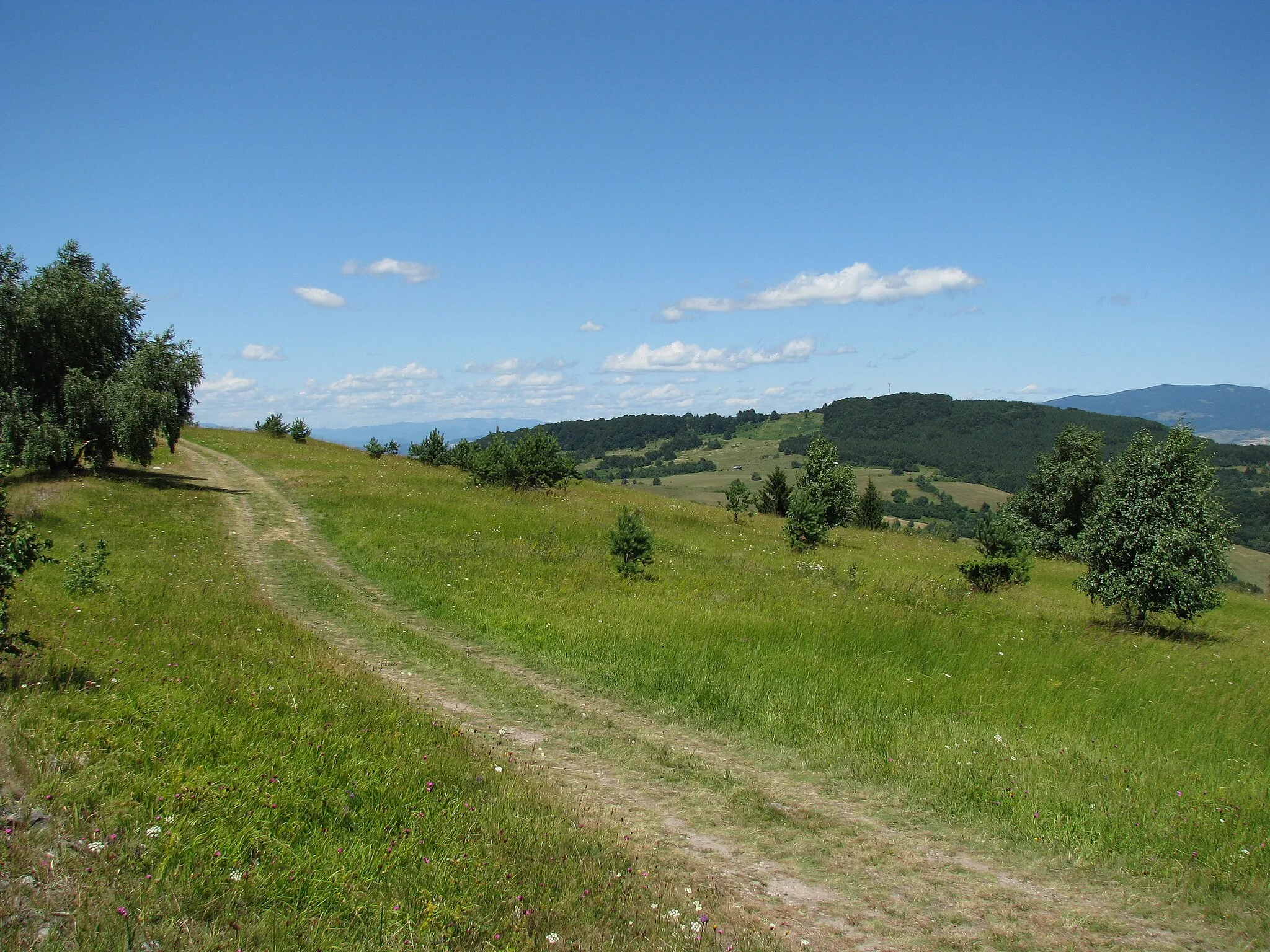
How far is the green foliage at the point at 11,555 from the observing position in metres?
6.17

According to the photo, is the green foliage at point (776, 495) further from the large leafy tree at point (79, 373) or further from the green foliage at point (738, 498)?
the large leafy tree at point (79, 373)

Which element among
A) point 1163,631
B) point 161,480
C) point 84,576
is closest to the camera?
point 84,576

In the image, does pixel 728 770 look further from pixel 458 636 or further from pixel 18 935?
pixel 458 636

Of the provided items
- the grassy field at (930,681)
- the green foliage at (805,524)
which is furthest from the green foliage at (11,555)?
the green foliage at (805,524)

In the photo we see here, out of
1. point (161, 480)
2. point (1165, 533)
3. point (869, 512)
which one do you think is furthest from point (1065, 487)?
point (161, 480)

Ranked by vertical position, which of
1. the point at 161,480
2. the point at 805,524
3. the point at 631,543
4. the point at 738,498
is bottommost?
the point at 805,524

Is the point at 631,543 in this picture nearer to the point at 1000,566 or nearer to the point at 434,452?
the point at 1000,566

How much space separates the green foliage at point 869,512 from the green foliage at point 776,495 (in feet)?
17.9

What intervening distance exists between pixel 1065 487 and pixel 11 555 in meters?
58.6

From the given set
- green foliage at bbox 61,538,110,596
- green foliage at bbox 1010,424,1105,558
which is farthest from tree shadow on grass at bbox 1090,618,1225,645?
green foliage at bbox 1010,424,1105,558

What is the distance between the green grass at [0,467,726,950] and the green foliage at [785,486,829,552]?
24.6 metres

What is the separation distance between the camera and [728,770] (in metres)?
7.42

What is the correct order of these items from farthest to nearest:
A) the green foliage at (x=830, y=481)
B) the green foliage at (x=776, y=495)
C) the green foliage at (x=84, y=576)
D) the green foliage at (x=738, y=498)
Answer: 1. the green foliage at (x=776, y=495)
2. the green foliage at (x=738, y=498)
3. the green foliage at (x=830, y=481)
4. the green foliage at (x=84, y=576)

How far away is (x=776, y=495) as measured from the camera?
54469 millimetres
